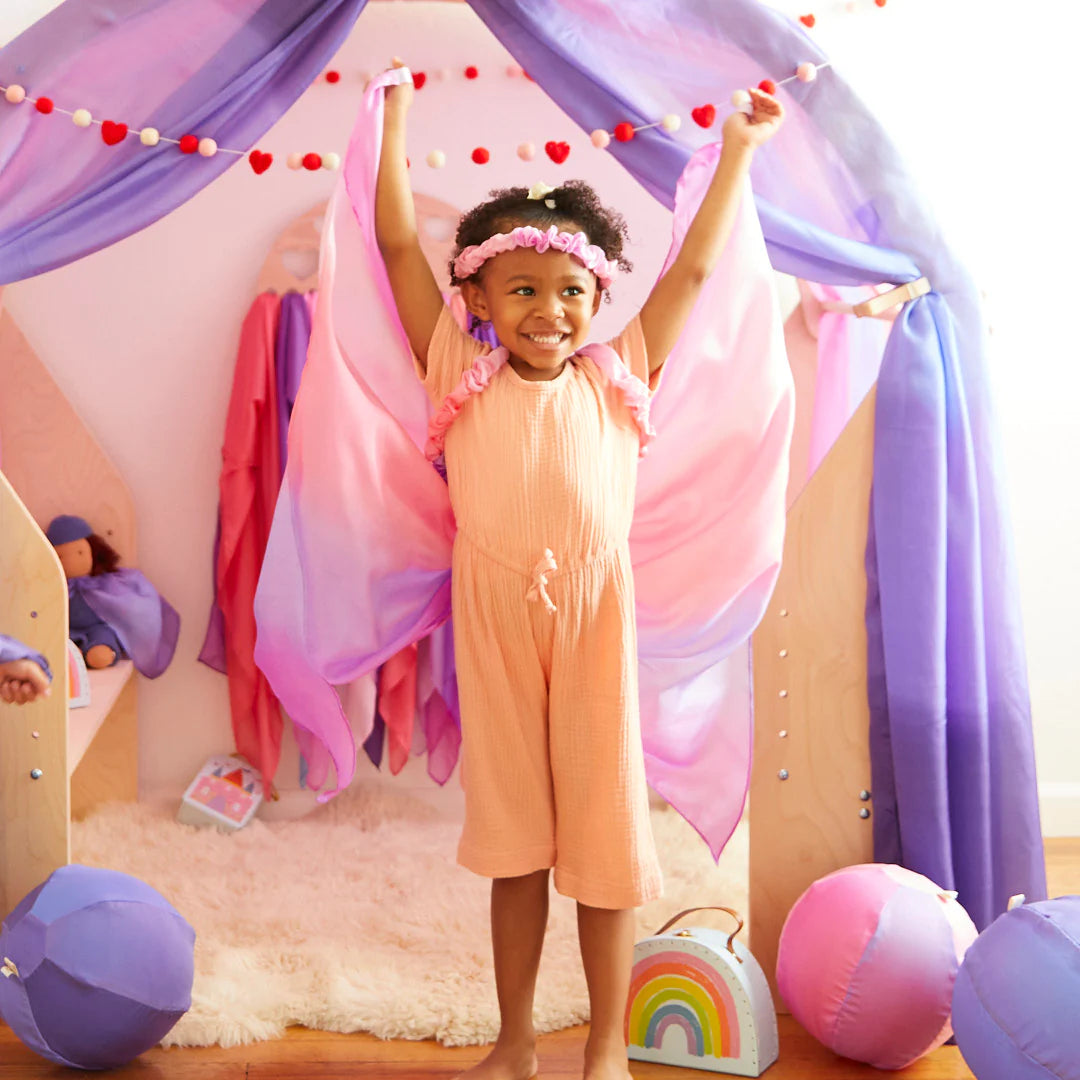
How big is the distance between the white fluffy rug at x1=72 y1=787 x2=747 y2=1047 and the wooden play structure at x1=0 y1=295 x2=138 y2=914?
0.19 meters

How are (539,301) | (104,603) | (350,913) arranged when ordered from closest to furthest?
(539,301) < (350,913) < (104,603)

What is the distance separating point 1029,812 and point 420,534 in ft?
3.41

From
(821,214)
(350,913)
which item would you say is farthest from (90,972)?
(821,214)

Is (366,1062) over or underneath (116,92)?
underneath

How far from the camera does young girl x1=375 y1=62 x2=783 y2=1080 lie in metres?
1.79

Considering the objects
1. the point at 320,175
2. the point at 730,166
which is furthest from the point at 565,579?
the point at 320,175

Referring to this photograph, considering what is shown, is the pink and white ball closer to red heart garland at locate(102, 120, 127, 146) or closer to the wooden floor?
the wooden floor

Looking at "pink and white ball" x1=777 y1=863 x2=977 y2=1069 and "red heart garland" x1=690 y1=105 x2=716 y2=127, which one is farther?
Answer: "red heart garland" x1=690 y1=105 x2=716 y2=127

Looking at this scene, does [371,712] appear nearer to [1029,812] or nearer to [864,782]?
[864,782]

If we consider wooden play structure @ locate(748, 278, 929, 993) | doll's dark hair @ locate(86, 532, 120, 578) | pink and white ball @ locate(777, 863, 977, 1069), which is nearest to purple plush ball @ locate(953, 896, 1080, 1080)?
pink and white ball @ locate(777, 863, 977, 1069)

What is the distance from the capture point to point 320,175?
9.53 ft

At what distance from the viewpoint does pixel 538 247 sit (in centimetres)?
174

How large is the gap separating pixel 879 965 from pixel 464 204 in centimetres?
180

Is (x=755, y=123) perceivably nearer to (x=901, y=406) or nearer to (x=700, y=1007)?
(x=901, y=406)
